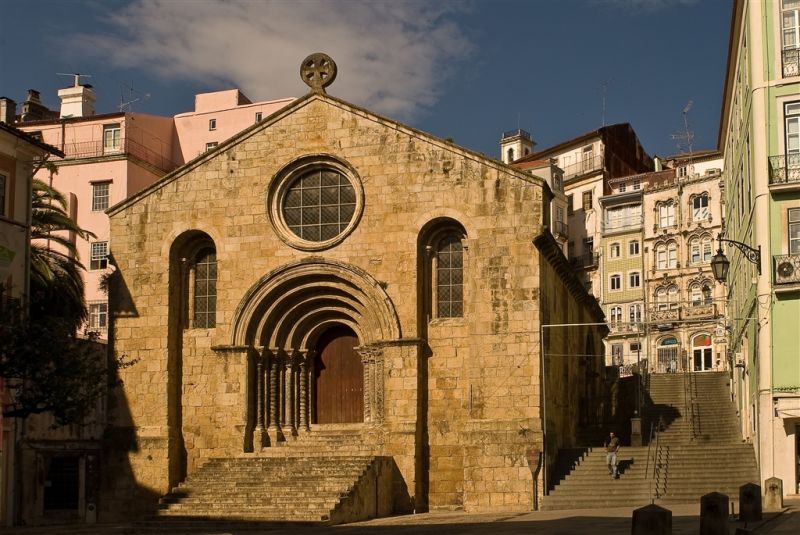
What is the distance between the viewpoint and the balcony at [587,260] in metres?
82.9

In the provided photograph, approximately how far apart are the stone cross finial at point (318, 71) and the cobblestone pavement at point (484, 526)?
12.8 m

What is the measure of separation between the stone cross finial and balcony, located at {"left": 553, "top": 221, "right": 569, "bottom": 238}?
4862cm

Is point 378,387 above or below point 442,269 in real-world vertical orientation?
below

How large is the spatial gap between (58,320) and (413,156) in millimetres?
11190

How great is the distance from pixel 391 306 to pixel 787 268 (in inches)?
415

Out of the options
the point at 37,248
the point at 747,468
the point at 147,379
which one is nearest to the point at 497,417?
the point at 747,468

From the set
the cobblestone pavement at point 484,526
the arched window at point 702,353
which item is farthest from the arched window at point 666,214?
the cobblestone pavement at point 484,526

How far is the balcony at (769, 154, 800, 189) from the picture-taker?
31.2 metres

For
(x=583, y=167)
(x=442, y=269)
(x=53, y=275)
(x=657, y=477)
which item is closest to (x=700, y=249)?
(x=583, y=167)

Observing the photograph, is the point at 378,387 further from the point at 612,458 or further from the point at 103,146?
the point at 103,146

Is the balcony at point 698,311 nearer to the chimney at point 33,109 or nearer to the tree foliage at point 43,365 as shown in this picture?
the chimney at point 33,109

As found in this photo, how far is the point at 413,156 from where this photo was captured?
112 feet

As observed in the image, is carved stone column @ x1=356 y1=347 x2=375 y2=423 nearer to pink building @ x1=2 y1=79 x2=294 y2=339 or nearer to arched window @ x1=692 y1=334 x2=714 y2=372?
pink building @ x1=2 y1=79 x2=294 y2=339

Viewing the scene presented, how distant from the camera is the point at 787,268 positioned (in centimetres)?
3077
